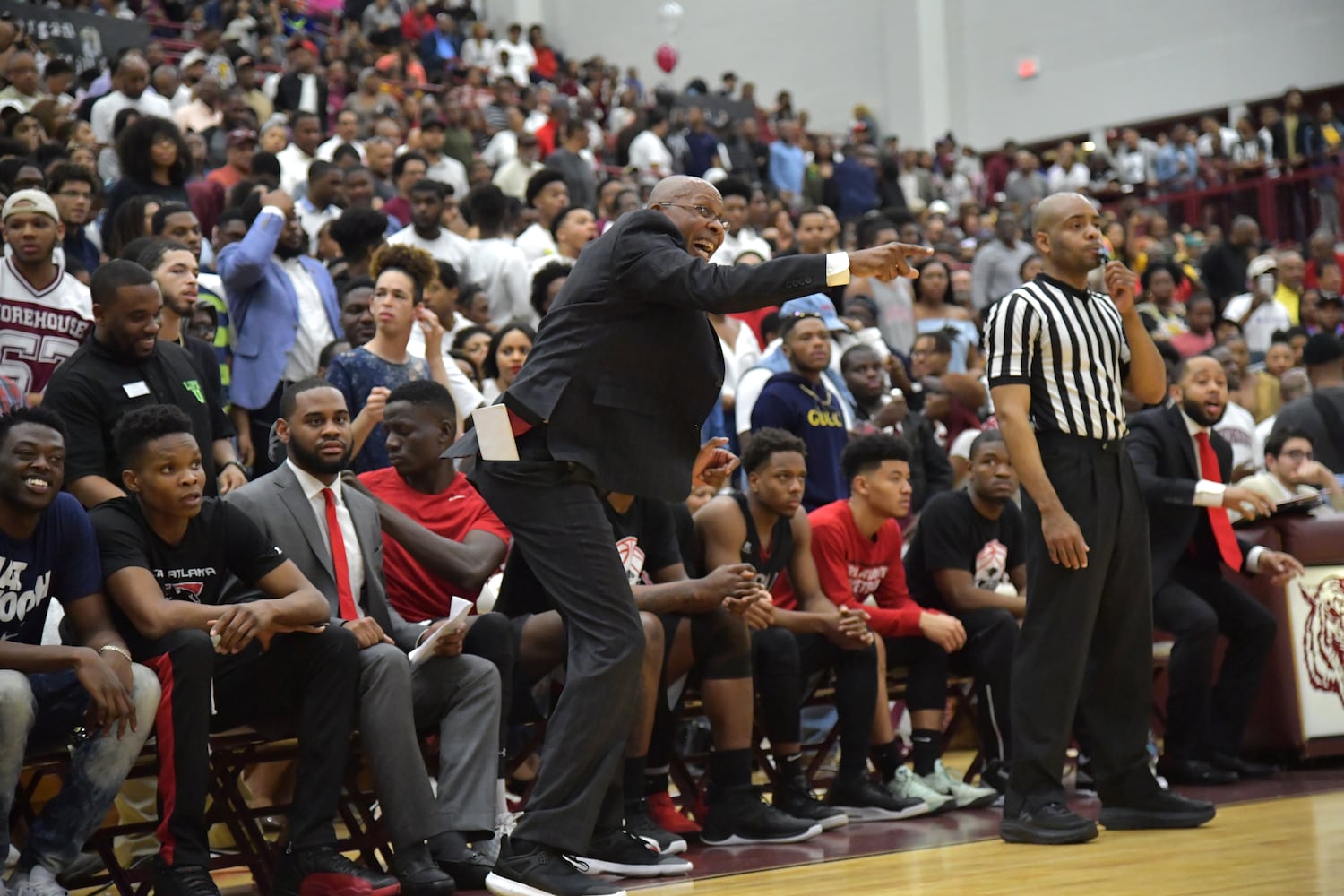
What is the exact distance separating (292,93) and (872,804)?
913 centimetres

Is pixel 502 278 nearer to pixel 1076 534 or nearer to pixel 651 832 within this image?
pixel 651 832

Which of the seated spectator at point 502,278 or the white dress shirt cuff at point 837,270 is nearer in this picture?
the white dress shirt cuff at point 837,270

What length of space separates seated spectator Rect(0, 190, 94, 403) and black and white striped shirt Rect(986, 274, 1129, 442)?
3218 mm

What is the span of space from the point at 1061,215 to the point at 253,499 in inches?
106

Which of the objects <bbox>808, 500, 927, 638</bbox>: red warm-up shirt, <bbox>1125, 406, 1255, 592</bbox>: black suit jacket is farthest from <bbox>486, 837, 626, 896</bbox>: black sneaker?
<bbox>1125, 406, 1255, 592</bbox>: black suit jacket

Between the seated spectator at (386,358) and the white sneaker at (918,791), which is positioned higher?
A: the seated spectator at (386,358)

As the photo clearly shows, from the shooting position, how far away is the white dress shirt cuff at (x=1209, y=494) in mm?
5484

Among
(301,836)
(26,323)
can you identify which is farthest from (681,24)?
(301,836)

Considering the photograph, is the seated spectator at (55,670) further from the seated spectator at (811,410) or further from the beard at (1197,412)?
the beard at (1197,412)

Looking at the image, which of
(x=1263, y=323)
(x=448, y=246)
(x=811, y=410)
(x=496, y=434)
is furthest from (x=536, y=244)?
(x=1263, y=323)

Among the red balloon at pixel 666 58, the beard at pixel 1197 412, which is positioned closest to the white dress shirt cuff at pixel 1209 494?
the beard at pixel 1197 412

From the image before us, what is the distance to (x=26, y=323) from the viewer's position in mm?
5555

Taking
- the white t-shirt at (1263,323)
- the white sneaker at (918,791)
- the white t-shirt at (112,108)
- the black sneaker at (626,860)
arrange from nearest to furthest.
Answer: the black sneaker at (626,860) < the white sneaker at (918,791) < the white t-shirt at (112,108) < the white t-shirt at (1263,323)

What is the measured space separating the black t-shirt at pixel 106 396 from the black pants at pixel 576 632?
Answer: 1.36 metres
